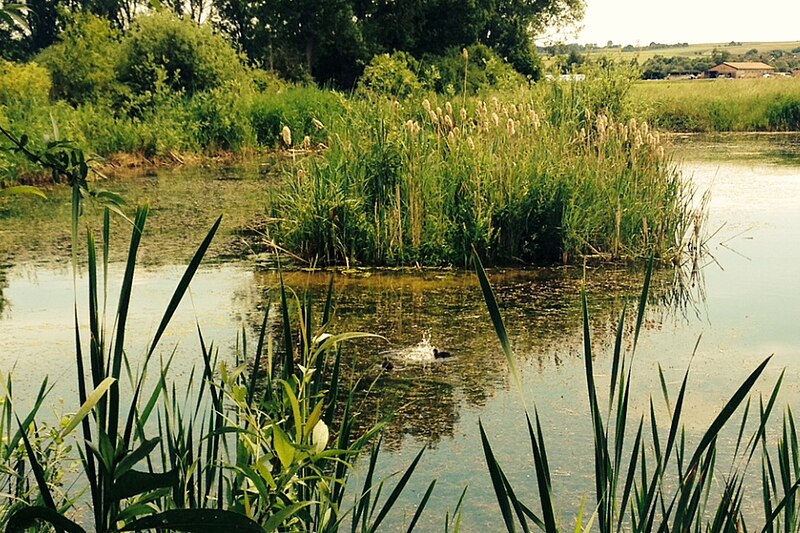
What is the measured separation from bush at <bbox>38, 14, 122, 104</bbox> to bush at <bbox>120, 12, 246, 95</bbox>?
0.32 m

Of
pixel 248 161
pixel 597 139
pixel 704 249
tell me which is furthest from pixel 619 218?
pixel 248 161

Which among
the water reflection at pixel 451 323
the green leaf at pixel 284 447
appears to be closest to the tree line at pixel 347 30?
the water reflection at pixel 451 323

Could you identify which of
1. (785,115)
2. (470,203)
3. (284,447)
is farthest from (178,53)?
(284,447)

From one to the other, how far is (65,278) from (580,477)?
151 inches

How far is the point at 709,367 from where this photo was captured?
369cm

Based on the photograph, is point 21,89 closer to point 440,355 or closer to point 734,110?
point 440,355

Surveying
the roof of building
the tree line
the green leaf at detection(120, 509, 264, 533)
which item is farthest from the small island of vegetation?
the roof of building

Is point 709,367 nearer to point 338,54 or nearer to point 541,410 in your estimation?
point 541,410

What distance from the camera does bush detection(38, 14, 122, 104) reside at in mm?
13164

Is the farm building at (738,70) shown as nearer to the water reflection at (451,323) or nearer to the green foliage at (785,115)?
the green foliage at (785,115)

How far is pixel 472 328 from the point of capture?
4281 millimetres

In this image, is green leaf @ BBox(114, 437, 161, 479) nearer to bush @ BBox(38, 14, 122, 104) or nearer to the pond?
the pond

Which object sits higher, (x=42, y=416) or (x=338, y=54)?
(x=338, y=54)

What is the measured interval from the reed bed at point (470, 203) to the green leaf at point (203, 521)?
15.1 feet
